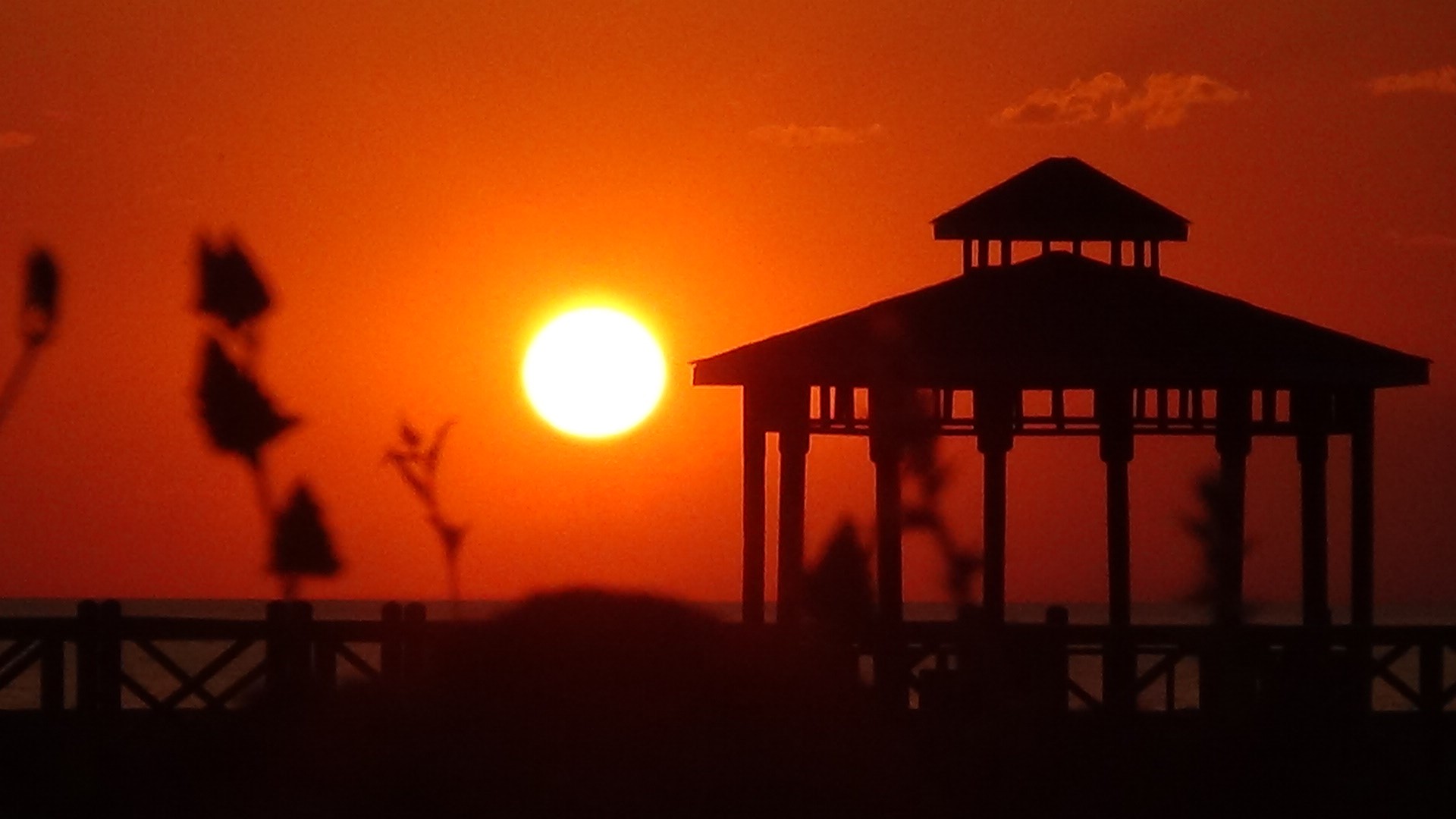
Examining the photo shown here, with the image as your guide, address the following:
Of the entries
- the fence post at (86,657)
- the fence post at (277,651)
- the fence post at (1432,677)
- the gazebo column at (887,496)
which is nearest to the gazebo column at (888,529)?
the gazebo column at (887,496)

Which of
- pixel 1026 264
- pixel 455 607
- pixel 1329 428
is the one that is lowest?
pixel 455 607

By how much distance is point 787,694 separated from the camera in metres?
19.0

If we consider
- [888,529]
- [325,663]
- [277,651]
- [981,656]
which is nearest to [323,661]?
[325,663]

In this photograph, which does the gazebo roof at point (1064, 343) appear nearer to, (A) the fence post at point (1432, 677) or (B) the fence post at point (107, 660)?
(A) the fence post at point (1432, 677)

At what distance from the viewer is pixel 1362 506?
27.6 metres

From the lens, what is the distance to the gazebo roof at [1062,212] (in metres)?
29.2

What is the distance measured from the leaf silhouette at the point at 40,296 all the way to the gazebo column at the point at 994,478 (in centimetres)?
2189

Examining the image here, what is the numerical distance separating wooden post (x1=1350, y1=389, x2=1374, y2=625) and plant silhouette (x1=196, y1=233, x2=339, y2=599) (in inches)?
1003

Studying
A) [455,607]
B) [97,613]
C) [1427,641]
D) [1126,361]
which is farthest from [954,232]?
[455,607]

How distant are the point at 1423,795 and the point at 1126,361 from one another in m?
5.69

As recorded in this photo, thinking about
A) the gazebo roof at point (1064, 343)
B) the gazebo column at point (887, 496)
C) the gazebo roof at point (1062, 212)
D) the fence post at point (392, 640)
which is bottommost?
the fence post at point (392, 640)

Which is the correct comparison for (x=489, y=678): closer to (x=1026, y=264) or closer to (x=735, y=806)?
(x=735, y=806)

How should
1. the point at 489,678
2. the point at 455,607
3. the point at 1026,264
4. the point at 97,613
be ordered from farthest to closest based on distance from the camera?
1. the point at 455,607
2. the point at 1026,264
3. the point at 97,613
4. the point at 489,678

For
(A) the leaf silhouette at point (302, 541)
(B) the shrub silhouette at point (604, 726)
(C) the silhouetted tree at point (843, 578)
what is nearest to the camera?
(B) the shrub silhouette at point (604, 726)
